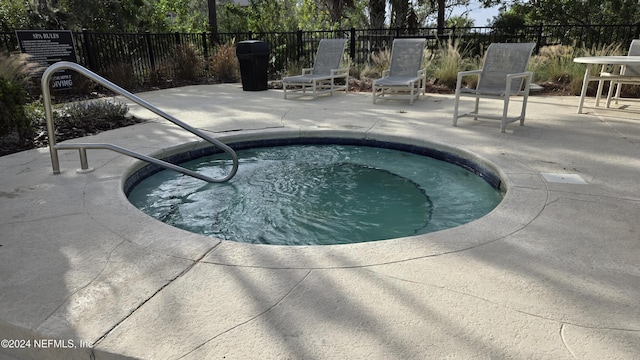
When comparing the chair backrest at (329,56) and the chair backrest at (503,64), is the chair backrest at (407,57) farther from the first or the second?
the chair backrest at (503,64)

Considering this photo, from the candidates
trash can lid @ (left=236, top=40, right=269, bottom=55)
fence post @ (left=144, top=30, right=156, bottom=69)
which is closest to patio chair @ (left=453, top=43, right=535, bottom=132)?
trash can lid @ (left=236, top=40, right=269, bottom=55)

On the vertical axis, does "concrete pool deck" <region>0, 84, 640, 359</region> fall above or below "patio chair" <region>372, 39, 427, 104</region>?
below

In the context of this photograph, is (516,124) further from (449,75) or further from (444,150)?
(449,75)

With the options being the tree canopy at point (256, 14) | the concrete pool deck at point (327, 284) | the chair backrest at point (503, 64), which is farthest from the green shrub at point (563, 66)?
the tree canopy at point (256, 14)

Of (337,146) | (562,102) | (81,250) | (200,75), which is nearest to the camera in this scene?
(81,250)

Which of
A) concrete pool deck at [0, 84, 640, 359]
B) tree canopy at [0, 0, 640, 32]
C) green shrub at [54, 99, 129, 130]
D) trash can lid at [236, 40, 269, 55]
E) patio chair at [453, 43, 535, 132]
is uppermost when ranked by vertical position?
tree canopy at [0, 0, 640, 32]

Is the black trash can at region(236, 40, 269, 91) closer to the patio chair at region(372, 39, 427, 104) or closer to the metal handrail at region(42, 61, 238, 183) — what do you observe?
the patio chair at region(372, 39, 427, 104)

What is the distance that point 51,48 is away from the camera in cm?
847

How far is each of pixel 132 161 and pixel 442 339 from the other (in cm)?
345

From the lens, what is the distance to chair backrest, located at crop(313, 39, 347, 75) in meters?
8.50

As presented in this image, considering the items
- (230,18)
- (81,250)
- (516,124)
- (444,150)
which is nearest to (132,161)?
(81,250)

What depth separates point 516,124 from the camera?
5617 mm

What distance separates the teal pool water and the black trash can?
4.67 metres

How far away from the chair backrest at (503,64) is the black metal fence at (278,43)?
4.48 meters
